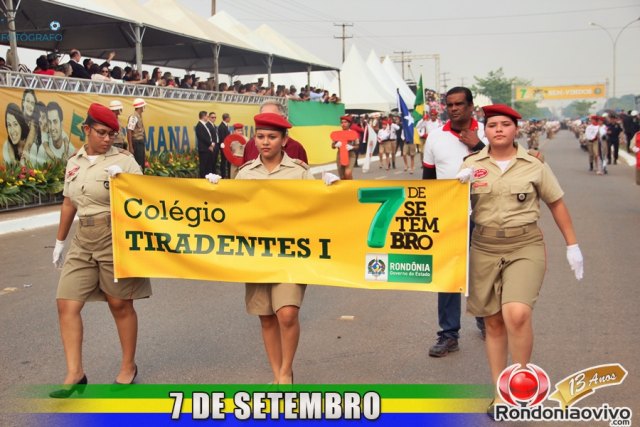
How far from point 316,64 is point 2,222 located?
74.9 feet

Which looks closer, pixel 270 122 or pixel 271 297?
pixel 270 122

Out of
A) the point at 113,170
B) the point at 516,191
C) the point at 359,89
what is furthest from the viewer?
the point at 359,89

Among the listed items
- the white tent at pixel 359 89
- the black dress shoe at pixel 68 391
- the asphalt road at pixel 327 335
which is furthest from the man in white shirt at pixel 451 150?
the white tent at pixel 359 89

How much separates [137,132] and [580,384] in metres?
14.0

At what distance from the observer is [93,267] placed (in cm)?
482

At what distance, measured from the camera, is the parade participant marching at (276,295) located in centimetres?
452

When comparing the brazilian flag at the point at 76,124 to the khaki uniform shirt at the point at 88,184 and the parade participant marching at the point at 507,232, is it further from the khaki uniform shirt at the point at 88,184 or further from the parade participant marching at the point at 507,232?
the parade participant marching at the point at 507,232

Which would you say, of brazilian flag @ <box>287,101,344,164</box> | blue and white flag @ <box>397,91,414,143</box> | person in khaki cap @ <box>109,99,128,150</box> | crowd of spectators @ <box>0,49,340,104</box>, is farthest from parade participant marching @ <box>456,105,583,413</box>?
brazilian flag @ <box>287,101,344,164</box>

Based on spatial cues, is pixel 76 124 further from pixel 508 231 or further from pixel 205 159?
pixel 508 231

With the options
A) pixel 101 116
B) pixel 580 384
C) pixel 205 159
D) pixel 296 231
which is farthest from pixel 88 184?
pixel 205 159

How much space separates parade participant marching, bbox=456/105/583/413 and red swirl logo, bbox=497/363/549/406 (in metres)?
0.26

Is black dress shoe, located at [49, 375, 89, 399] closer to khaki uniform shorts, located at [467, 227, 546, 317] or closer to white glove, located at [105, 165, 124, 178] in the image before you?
white glove, located at [105, 165, 124, 178]

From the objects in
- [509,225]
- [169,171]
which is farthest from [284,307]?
[169,171]

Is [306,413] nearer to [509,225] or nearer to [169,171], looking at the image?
[509,225]
